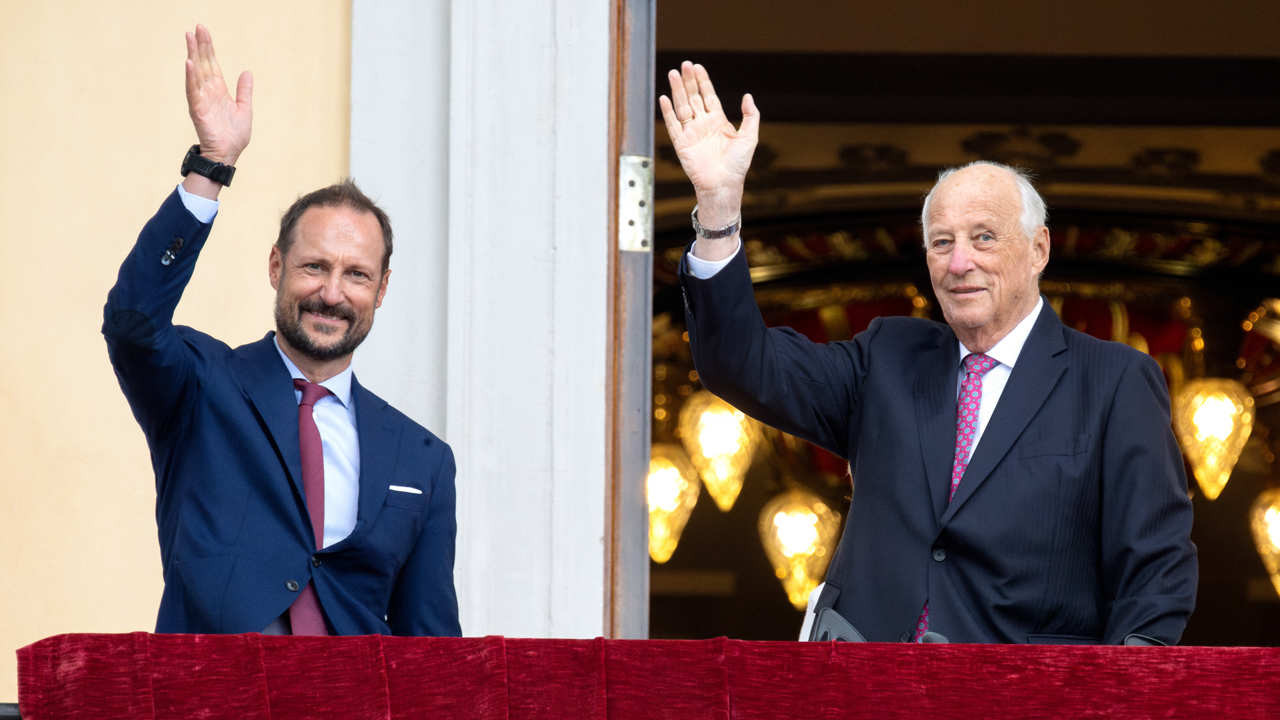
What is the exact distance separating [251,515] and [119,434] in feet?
3.25

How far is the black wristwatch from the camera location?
2111mm

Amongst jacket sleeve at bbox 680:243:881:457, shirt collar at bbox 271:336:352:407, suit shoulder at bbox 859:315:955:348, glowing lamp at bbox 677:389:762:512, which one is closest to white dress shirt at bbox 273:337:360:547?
shirt collar at bbox 271:336:352:407

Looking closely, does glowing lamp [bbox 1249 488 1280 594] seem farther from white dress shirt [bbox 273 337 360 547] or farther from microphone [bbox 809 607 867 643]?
white dress shirt [bbox 273 337 360 547]

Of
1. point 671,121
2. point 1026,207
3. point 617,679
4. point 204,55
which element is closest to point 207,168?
point 204,55

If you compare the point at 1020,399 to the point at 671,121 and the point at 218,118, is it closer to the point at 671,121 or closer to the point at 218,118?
the point at 671,121

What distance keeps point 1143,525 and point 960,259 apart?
1.40 ft

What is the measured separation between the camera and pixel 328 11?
3062 millimetres

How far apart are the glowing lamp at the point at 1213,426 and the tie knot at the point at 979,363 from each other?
13.4 feet

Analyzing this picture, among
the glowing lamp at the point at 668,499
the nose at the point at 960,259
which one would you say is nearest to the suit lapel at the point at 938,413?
the nose at the point at 960,259

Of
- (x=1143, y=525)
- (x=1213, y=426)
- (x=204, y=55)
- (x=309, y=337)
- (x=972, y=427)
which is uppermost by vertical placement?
(x=204, y=55)

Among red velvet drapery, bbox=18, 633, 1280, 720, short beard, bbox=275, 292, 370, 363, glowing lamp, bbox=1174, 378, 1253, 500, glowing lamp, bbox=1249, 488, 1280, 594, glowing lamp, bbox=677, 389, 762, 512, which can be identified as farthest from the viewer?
glowing lamp, bbox=1249, 488, 1280, 594

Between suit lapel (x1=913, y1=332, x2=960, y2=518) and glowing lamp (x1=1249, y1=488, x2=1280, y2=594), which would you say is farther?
glowing lamp (x1=1249, y1=488, x2=1280, y2=594)

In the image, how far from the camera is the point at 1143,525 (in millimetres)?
2084

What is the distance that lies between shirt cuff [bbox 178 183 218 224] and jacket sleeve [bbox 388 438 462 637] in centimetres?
46
